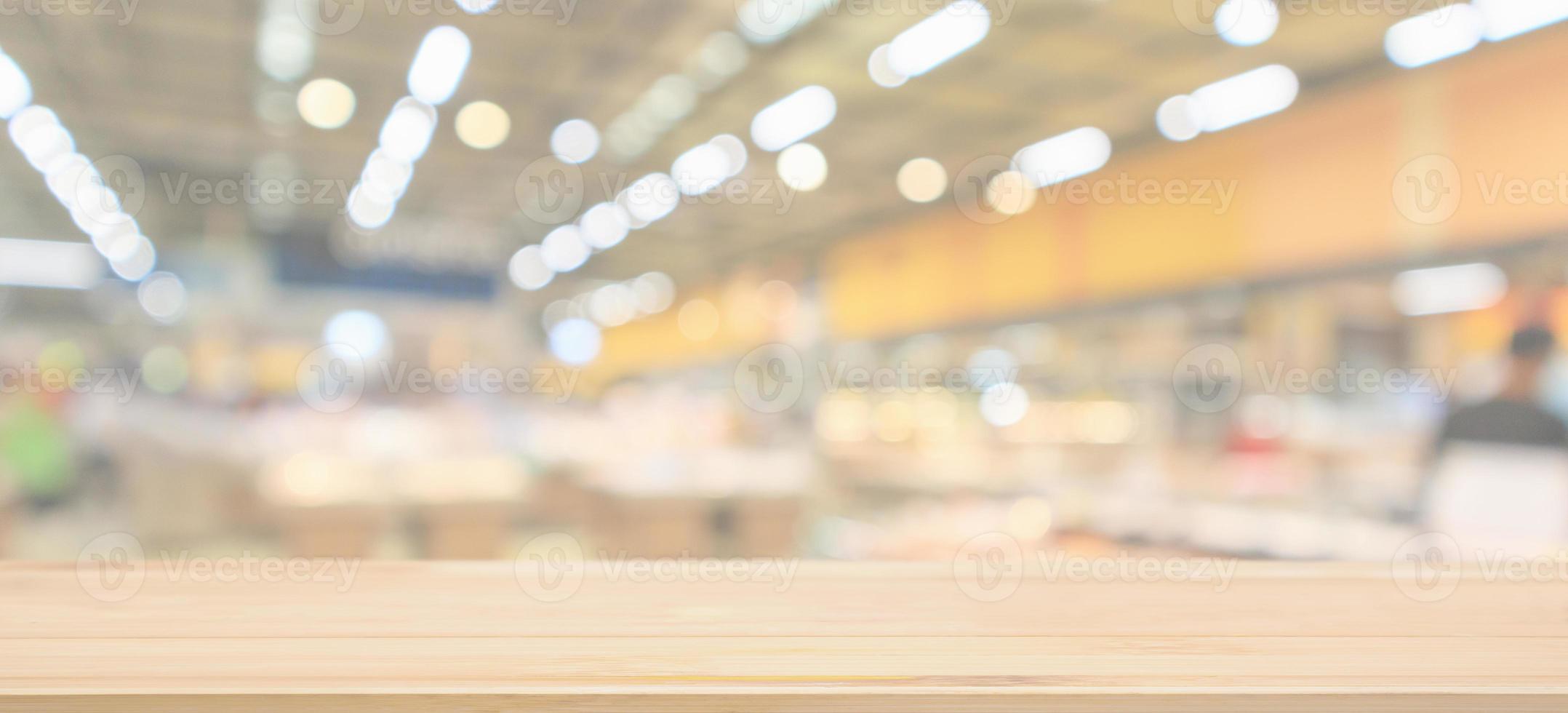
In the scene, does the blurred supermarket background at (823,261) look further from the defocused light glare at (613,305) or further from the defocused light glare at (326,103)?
the defocused light glare at (613,305)

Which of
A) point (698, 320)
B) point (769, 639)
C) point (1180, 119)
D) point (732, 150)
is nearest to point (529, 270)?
point (698, 320)

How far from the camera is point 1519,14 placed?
4.55 meters

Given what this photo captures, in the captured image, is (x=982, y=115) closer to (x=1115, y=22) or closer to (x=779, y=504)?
(x=1115, y=22)

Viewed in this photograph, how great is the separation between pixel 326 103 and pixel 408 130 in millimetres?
677

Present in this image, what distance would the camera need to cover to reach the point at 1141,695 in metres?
0.41

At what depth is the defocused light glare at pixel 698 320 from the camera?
15430mm

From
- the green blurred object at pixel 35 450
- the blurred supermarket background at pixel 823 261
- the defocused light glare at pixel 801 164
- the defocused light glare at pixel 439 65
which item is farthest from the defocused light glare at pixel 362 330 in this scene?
the defocused light glare at pixel 801 164

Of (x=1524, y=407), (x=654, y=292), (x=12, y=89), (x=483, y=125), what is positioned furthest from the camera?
(x=654, y=292)

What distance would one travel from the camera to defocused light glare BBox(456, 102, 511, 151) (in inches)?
275

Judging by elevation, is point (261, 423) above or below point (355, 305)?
below

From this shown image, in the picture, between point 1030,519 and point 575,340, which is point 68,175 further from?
point 1030,519

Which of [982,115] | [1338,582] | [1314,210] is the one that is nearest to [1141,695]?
[1338,582]

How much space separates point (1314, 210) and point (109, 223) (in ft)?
35.9

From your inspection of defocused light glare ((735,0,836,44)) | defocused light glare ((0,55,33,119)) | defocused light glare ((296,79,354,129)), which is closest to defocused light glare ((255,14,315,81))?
defocused light glare ((296,79,354,129))
